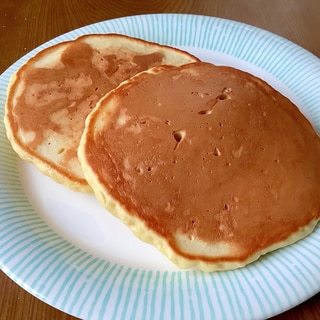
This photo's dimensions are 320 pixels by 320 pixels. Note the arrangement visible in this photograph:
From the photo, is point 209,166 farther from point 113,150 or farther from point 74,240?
point 74,240

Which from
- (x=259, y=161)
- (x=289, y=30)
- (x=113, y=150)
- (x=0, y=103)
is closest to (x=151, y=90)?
(x=113, y=150)

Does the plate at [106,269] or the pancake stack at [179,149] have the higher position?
the pancake stack at [179,149]

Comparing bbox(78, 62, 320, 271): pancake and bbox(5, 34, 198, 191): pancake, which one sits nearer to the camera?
bbox(78, 62, 320, 271): pancake

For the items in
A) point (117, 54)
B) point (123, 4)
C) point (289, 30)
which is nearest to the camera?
point (117, 54)

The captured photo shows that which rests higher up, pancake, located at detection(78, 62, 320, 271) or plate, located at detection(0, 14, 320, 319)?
pancake, located at detection(78, 62, 320, 271)

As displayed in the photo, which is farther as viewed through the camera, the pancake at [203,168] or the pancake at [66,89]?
the pancake at [66,89]

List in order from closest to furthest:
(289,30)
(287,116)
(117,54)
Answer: (287,116), (117,54), (289,30)
